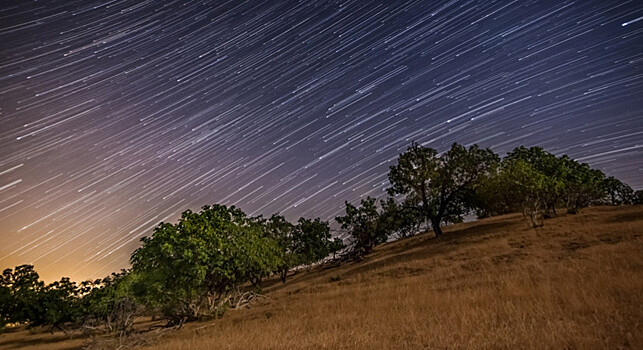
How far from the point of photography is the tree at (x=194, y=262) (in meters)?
17.9

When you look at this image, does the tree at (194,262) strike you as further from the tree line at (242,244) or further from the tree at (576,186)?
the tree at (576,186)

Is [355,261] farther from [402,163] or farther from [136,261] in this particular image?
[136,261]

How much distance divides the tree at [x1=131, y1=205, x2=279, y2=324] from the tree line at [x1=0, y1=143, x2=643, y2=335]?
0.22 feet

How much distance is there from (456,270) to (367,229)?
82.3 feet

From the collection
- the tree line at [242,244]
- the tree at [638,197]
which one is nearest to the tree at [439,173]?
the tree line at [242,244]

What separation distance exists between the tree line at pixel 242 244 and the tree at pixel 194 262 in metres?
0.07

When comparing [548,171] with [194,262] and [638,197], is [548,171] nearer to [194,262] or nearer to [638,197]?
[194,262]

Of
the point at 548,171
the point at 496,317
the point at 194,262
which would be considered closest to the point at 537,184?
the point at 548,171

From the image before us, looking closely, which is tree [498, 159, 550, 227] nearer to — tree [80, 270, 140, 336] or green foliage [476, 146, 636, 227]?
green foliage [476, 146, 636, 227]

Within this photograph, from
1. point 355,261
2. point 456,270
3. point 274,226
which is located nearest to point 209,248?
point 456,270

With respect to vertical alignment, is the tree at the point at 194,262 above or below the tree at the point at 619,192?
above

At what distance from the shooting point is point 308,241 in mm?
57219

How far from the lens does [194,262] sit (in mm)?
17891

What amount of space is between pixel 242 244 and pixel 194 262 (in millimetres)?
4027
